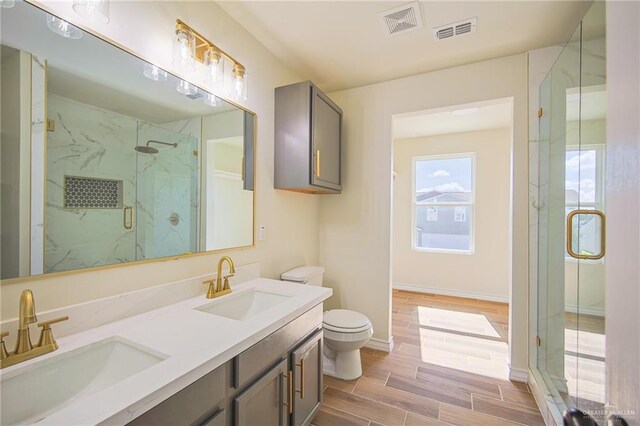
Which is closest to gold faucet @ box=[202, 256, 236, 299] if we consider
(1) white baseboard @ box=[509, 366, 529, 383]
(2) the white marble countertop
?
(2) the white marble countertop

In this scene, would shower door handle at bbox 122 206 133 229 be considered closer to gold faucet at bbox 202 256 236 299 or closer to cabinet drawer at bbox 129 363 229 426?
gold faucet at bbox 202 256 236 299

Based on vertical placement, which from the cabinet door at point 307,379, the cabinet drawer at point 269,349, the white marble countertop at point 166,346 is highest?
the white marble countertop at point 166,346

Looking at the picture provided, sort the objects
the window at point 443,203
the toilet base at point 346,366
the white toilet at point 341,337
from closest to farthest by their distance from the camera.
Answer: the white toilet at point 341,337 → the toilet base at point 346,366 → the window at point 443,203

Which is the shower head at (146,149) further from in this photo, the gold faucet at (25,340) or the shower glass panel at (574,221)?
the shower glass panel at (574,221)

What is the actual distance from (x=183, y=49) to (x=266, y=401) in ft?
5.79

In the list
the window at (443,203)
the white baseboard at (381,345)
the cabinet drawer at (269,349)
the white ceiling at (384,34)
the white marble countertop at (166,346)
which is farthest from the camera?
the window at (443,203)

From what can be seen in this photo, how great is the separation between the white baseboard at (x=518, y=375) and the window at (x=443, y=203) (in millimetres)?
2303

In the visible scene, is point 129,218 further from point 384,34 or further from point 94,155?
point 384,34

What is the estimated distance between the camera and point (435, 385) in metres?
2.06

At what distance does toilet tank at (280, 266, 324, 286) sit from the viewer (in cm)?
216

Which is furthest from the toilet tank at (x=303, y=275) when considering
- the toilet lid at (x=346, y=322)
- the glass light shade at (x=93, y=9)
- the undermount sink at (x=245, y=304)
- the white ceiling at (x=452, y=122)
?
the white ceiling at (x=452, y=122)

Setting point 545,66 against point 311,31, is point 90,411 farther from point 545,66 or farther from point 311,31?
point 545,66

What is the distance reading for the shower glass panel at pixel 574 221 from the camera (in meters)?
1.40

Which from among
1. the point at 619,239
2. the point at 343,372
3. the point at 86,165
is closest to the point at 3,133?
the point at 86,165
